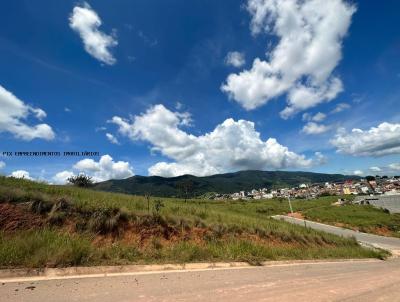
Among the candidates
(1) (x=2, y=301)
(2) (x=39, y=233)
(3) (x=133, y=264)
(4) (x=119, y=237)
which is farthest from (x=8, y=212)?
(1) (x=2, y=301)

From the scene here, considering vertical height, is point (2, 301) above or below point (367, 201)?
below

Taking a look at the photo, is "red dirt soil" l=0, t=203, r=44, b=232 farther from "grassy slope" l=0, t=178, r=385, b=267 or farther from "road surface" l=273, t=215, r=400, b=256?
"road surface" l=273, t=215, r=400, b=256

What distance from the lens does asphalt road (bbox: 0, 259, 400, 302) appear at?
17.7 ft

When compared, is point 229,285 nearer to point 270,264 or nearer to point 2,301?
point 2,301

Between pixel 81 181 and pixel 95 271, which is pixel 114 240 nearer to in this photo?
pixel 95 271

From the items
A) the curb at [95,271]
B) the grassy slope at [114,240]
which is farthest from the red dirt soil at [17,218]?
the curb at [95,271]

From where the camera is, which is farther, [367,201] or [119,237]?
[367,201]

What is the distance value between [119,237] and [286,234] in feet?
41.9

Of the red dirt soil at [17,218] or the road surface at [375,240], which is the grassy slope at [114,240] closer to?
the red dirt soil at [17,218]

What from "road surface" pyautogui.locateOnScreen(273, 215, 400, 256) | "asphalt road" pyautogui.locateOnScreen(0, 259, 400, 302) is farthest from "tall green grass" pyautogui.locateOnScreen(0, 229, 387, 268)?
"road surface" pyautogui.locateOnScreen(273, 215, 400, 256)

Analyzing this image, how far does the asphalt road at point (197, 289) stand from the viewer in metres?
5.39

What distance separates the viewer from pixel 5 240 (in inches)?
293

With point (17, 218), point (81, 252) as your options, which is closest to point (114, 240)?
point (81, 252)

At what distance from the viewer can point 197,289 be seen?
6441mm
